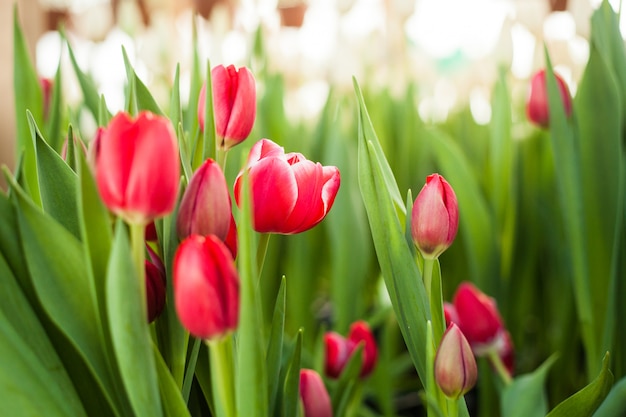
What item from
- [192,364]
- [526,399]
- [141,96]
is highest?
[141,96]

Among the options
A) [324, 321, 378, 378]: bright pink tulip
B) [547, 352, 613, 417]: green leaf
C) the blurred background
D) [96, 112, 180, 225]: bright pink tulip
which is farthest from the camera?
the blurred background

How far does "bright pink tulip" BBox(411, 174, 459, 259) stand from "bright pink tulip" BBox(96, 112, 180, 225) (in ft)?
0.38

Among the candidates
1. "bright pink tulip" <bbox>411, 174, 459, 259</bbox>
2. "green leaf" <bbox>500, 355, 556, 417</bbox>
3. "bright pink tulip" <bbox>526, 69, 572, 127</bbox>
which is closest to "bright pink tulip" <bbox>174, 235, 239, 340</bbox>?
"bright pink tulip" <bbox>411, 174, 459, 259</bbox>

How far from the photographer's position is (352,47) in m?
1.46

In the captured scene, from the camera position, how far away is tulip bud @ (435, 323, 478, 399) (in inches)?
11.3

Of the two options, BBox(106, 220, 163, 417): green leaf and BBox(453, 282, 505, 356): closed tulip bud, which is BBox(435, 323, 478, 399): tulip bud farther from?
BBox(453, 282, 505, 356): closed tulip bud

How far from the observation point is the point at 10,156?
1.77 meters

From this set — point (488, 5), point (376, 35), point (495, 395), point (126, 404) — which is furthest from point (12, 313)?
point (488, 5)

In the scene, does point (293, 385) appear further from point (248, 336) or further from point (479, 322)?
point (479, 322)

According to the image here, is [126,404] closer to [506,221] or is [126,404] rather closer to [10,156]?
[506,221]

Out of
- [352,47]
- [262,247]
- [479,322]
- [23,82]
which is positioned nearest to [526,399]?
[479,322]

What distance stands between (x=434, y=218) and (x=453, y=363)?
59mm

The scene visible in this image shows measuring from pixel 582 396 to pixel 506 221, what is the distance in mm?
426

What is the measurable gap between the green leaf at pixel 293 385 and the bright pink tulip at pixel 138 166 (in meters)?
0.12
